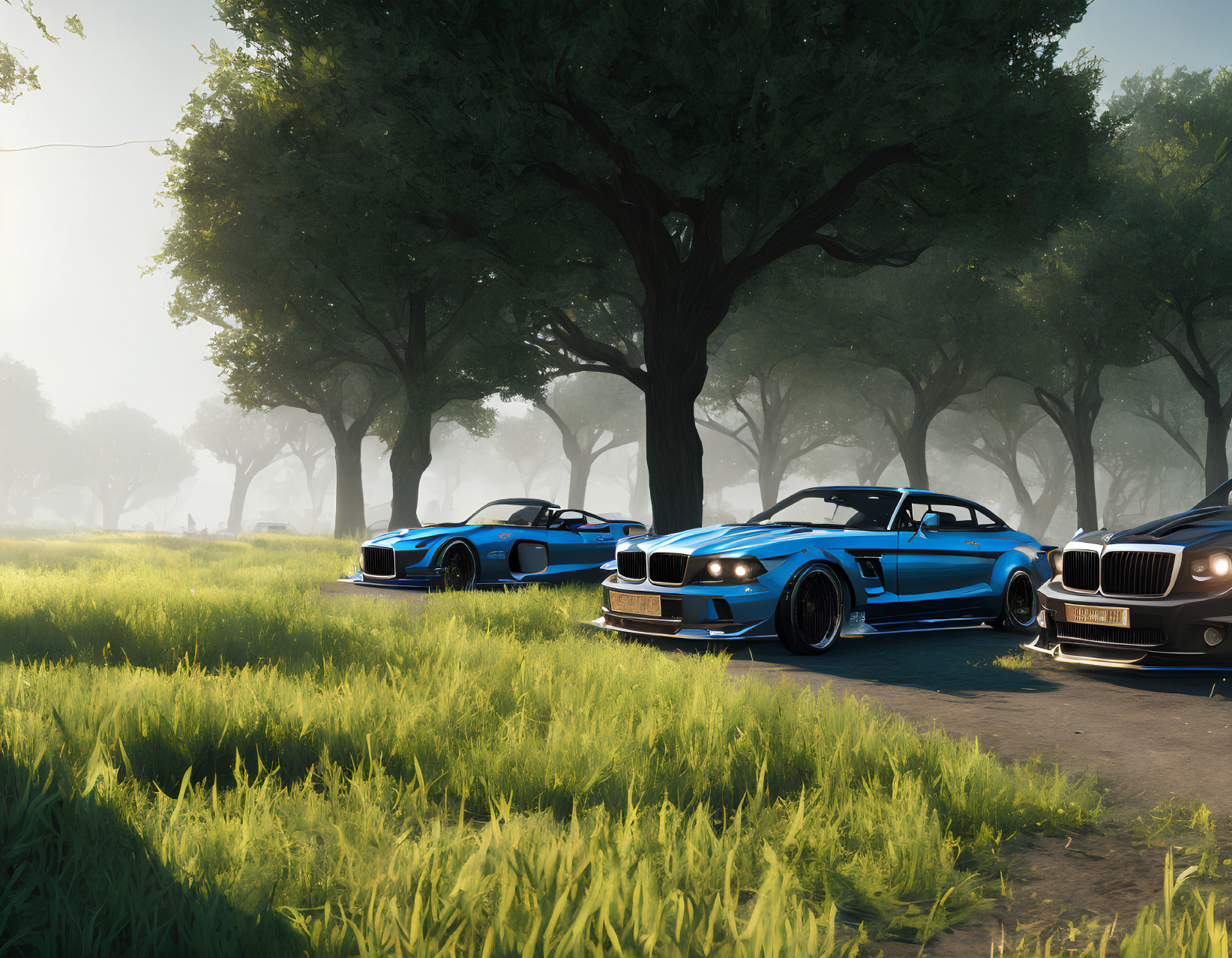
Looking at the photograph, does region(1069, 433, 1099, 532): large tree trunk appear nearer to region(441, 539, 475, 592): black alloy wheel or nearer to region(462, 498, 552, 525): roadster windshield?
region(462, 498, 552, 525): roadster windshield

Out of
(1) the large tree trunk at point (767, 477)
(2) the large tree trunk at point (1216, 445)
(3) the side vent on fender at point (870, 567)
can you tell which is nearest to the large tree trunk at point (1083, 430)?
(2) the large tree trunk at point (1216, 445)

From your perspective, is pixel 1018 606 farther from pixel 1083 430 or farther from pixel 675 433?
pixel 1083 430

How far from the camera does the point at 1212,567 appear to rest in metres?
6.53

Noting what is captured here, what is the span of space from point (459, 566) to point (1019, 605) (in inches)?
281

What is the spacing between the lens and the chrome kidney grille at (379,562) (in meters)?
12.5

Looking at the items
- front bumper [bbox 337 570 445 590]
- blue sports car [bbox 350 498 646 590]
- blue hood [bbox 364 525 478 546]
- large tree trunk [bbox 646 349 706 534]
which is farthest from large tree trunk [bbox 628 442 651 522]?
front bumper [bbox 337 570 445 590]

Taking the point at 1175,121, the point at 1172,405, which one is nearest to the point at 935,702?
the point at 1175,121

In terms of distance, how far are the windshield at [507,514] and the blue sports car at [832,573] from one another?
14.0ft

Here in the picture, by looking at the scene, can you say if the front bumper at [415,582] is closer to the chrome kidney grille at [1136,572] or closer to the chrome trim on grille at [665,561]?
the chrome trim on grille at [665,561]

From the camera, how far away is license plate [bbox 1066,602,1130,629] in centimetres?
668

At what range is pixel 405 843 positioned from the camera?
2.83m

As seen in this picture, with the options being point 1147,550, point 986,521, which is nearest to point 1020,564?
point 986,521

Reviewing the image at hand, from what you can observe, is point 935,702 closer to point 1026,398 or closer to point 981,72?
point 981,72

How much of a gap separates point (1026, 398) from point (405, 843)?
3637cm
